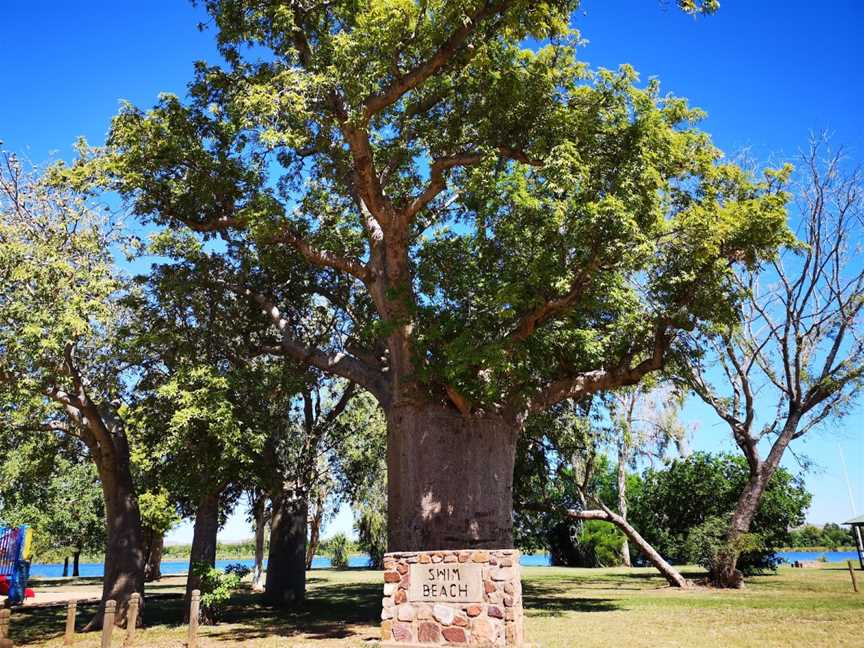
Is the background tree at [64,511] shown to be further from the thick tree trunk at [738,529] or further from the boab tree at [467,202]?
the thick tree trunk at [738,529]

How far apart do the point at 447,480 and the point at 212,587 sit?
6.43 meters

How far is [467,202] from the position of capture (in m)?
14.6

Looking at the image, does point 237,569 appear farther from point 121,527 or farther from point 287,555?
point 287,555

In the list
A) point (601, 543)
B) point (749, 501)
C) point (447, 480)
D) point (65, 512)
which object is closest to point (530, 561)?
point (601, 543)

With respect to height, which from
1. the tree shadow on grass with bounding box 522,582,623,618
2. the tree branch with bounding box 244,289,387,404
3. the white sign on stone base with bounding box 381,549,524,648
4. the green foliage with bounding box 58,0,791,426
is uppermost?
the green foliage with bounding box 58,0,791,426

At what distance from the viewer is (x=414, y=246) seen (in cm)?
1783

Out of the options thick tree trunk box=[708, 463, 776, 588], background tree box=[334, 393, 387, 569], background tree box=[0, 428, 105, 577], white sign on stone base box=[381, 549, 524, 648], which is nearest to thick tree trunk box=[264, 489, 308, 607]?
background tree box=[334, 393, 387, 569]

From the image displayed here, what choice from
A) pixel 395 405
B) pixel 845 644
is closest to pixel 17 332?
pixel 395 405

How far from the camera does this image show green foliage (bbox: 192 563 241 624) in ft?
50.0

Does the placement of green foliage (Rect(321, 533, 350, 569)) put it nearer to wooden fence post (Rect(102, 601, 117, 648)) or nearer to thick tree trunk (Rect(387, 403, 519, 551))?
thick tree trunk (Rect(387, 403, 519, 551))

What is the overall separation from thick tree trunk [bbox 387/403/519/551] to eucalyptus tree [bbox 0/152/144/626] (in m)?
6.90

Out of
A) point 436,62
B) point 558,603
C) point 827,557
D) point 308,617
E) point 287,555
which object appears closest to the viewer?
point 436,62

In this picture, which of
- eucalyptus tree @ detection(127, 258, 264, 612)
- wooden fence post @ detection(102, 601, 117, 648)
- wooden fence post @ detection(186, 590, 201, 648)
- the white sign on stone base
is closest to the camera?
the white sign on stone base

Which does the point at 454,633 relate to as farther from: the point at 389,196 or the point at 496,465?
the point at 389,196
